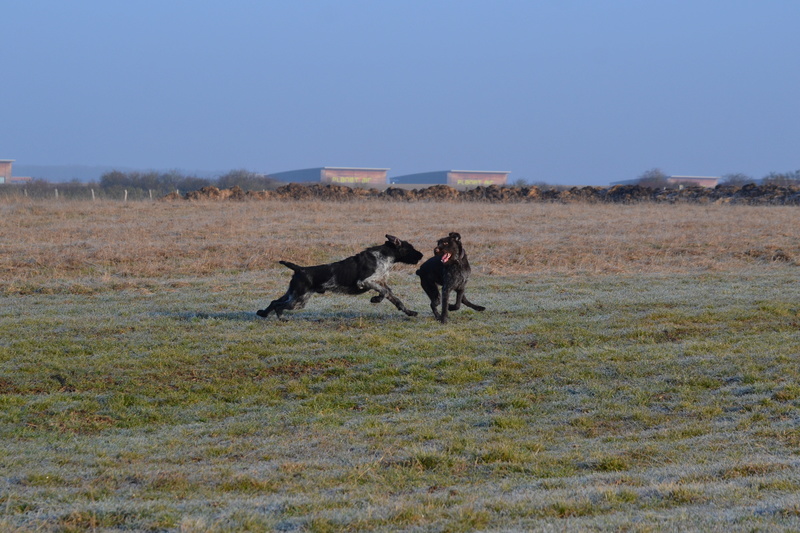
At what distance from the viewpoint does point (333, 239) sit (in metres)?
24.7

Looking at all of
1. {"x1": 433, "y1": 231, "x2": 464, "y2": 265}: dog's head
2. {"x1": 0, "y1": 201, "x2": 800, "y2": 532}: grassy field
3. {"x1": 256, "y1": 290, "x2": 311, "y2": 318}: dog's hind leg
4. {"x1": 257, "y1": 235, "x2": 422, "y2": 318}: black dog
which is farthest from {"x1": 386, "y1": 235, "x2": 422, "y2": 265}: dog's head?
{"x1": 256, "y1": 290, "x2": 311, "y2": 318}: dog's hind leg

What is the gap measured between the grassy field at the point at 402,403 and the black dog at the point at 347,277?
459 mm

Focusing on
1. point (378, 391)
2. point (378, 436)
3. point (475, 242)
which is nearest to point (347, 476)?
point (378, 436)

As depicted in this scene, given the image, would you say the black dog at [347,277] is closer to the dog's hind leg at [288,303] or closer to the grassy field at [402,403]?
the dog's hind leg at [288,303]

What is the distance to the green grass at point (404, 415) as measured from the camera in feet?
15.7

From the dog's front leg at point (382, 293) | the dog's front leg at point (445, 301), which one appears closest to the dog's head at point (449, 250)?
the dog's front leg at point (445, 301)

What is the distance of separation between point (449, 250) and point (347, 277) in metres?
1.52

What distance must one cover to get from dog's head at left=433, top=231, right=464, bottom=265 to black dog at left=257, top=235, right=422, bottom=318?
77 centimetres

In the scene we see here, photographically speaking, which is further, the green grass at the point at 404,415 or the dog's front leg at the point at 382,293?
the dog's front leg at the point at 382,293

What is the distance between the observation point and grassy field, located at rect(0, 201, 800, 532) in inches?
190

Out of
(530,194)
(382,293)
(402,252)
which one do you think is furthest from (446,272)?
(530,194)

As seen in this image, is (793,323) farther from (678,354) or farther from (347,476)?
(347,476)

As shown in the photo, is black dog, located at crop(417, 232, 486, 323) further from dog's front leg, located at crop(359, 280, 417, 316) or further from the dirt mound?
the dirt mound

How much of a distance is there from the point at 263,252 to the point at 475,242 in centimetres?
595
